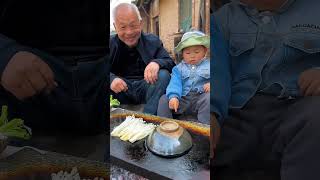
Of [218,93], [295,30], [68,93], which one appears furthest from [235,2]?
[68,93]

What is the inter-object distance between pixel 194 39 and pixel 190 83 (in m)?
0.18

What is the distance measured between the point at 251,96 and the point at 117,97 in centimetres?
58

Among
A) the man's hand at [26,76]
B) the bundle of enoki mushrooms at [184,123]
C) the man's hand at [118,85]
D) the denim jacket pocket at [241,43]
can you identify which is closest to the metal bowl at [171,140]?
the bundle of enoki mushrooms at [184,123]

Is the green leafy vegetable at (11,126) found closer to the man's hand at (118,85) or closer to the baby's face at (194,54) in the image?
the man's hand at (118,85)

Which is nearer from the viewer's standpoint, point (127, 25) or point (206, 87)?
point (206, 87)

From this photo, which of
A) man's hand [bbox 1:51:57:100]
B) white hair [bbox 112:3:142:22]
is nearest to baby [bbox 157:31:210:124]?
white hair [bbox 112:3:142:22]

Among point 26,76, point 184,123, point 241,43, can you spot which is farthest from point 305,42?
point 26,76

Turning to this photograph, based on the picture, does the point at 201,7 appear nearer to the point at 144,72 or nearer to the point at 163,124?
the point at 144,72

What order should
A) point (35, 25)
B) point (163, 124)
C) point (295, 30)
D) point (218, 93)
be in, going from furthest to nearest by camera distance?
point (35, 25) < point (163, 124) < point (218, 93) < point (295, 30)

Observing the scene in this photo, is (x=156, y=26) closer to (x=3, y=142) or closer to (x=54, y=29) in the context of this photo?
(x=54, y=29)

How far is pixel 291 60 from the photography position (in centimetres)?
145

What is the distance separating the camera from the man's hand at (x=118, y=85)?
1744 mm

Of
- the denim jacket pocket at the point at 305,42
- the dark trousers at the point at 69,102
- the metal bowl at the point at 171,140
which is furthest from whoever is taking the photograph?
the dark trousers at the point at 69,102

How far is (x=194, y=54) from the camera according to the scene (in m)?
1.58
